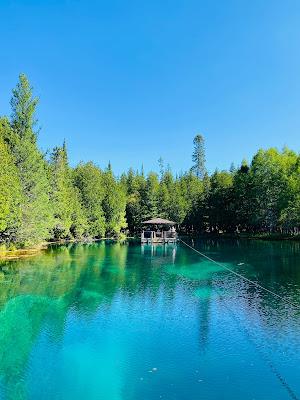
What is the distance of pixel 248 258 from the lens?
40781 millimetres

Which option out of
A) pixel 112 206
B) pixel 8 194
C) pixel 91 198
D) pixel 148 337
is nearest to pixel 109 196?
pixel 112 206

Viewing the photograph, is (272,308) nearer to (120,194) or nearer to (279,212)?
(279,212)

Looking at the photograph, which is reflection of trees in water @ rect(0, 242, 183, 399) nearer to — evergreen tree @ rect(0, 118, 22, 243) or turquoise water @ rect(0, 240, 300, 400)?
turquoise water @ rect(0, 240, 300, 400)

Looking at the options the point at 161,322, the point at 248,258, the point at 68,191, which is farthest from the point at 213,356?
the point at 68,191

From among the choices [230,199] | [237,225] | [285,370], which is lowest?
[285,370]

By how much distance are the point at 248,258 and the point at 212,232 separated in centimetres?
4738

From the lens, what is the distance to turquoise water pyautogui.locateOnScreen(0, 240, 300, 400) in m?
11.4

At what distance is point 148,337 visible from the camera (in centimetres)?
1581

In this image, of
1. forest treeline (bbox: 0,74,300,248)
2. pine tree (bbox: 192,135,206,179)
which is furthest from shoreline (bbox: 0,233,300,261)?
pine tree (bbox: 192,135,206,179)

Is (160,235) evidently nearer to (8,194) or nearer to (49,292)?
(8,194)

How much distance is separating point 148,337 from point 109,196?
63.4 m

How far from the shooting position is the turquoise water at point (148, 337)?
11430 mm

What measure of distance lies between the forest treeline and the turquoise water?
13.8 metres

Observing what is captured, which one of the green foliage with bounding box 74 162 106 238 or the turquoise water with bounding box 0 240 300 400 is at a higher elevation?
the green foliage with bounding box 74 162 106 238
